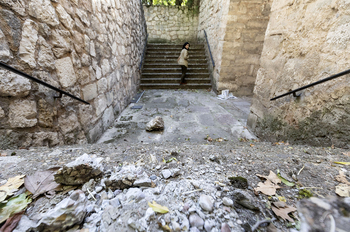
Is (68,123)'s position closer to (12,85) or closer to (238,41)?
(12,85)

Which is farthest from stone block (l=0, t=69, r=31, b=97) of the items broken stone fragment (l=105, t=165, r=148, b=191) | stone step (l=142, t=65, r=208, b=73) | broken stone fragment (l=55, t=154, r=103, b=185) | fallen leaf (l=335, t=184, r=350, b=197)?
stone step (l=142, t=65, r=208, b=73)

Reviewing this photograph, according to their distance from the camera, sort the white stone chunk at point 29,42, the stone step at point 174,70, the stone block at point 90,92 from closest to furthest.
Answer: the white stone chunk at point 29,42 < the stone block at point 90,92 < the stone step at point 174,70

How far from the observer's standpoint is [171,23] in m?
8.00

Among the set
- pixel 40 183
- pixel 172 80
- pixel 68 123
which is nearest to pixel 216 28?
pixel 172 80

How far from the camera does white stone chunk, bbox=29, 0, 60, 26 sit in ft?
3.86

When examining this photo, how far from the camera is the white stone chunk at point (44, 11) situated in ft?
3.86

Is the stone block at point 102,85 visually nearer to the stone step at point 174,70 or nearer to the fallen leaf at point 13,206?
the fallen leaf at point 13,206

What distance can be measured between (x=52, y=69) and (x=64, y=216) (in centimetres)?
139

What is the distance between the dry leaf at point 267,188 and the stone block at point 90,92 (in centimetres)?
206

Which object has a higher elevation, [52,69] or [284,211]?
[52,69]

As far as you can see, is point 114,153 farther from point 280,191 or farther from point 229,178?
point 280,191

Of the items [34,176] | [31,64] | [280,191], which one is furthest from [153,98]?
[280,191]

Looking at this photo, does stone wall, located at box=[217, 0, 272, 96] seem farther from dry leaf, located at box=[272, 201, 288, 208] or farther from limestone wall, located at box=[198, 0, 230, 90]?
dry leaf, located at box=[272, 201, 288, 208]

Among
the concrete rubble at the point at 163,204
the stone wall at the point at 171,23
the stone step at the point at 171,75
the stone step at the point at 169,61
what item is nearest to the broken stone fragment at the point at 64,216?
the concrete rubble at the point at 163,204
